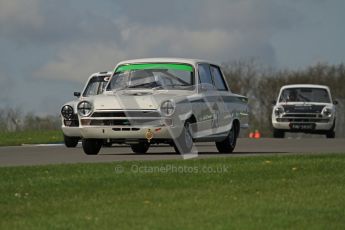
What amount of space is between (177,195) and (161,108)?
6552 mm

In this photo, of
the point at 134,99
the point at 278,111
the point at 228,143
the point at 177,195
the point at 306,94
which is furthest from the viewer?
the point at 278,111

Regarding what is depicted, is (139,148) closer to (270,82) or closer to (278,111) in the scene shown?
(278,111)

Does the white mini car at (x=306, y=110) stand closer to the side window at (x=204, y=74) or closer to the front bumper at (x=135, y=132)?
the side window at (x=204, y=74)

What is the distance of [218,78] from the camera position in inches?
819

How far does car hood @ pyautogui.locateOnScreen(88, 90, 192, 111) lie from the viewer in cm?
1806

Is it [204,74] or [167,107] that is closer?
[167,107]

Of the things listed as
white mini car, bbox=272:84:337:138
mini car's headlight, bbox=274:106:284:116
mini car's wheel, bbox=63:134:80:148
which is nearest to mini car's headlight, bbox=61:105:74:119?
mini car's wheel, bbox=63:134:80:148

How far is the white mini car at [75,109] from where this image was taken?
23.8 meters

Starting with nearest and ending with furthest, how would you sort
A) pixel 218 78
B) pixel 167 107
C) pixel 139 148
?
pixel 167 107
pixel 218 78
pixel 139 148

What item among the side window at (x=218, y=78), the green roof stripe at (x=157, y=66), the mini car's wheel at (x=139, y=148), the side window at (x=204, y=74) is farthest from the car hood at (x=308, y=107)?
the green roof stripe at (x=157, y=66)

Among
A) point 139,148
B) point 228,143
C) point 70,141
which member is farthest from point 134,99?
point 70,141

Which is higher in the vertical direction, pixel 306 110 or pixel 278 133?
pixel 306 110

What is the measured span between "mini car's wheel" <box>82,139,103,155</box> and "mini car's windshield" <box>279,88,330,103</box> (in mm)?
16791

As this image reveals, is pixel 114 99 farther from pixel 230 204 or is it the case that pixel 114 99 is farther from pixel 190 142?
pixel 230 204
